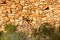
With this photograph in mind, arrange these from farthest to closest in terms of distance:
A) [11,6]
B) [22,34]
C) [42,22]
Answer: [11,6] < [42,22] < [22,34]

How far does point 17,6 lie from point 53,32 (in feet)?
3.65

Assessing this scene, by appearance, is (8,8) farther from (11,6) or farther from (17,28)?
(17,28)

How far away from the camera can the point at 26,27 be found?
471 centimetres

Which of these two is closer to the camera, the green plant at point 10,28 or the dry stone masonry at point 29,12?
the green plant at point 10,28

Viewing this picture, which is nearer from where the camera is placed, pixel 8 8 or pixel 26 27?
pixel 26 27

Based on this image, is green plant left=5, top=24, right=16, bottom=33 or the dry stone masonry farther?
the dry stone masonry

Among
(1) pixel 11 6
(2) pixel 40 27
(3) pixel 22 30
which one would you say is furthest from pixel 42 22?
(1) pixel 11 6

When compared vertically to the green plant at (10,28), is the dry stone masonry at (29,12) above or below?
above

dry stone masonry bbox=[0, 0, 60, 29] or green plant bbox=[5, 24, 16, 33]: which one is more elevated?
dry stone masonry bbox=[0, 0, 60, 29]

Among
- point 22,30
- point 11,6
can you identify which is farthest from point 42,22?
point 11,6

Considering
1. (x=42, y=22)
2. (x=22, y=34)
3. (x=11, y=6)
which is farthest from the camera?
(x=11, y=6)

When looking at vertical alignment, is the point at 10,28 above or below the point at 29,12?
below

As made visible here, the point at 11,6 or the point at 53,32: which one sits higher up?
the point at 11,6

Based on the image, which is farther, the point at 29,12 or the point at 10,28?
the point at 29,12
